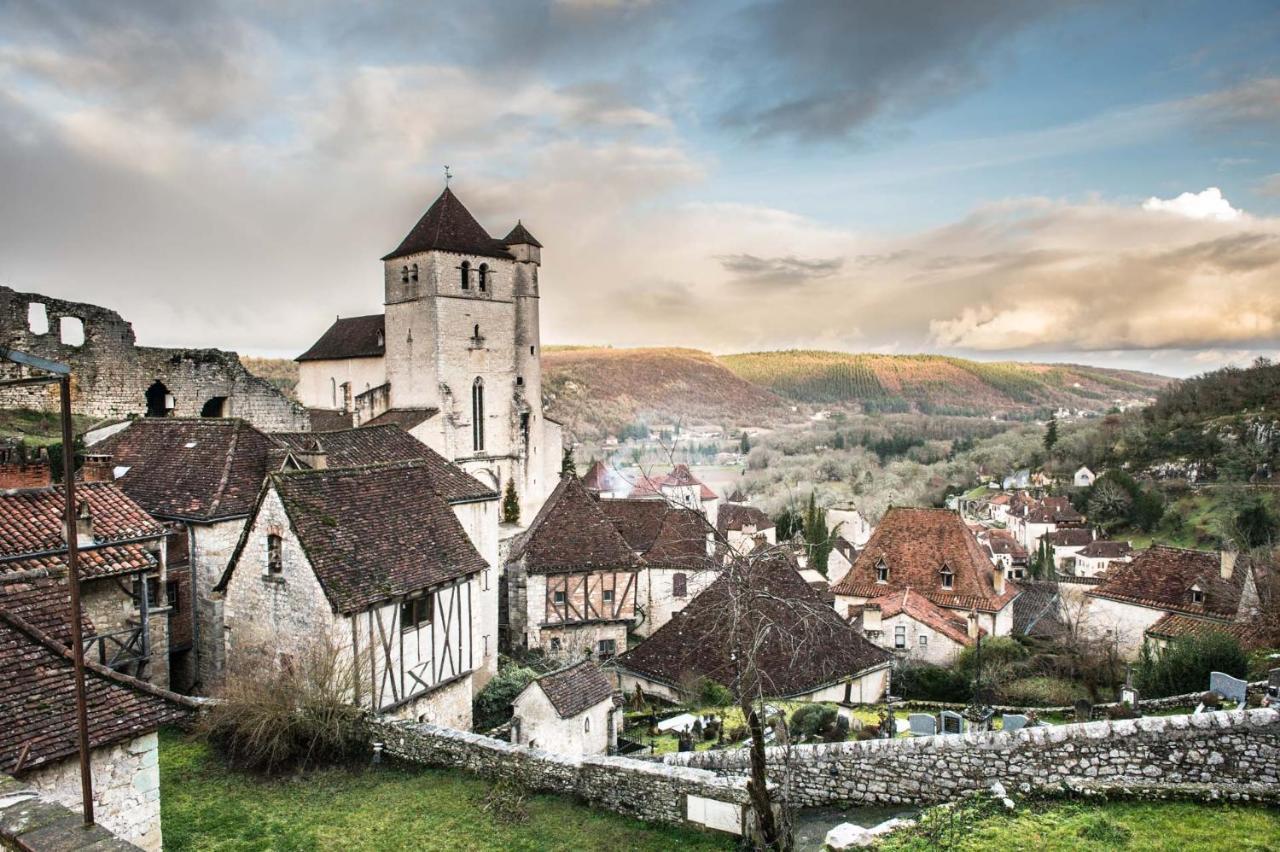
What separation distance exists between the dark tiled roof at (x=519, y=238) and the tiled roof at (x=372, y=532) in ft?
78.7

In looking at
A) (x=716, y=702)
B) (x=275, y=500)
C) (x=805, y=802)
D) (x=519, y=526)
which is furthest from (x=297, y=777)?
(x=519, y=526)

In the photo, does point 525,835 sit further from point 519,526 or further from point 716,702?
point 519,526

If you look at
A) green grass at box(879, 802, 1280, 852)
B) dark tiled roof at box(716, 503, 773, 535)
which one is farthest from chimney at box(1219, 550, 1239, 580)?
dark tiled roof at box(716, 503, 773, 535)

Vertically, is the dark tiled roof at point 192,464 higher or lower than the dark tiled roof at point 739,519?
higher

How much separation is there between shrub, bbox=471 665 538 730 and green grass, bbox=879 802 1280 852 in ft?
43.0

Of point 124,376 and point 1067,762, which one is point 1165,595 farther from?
point 124,376

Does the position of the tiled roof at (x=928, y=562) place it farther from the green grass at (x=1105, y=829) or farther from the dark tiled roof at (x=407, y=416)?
the green grass at (x=1105, y=829)

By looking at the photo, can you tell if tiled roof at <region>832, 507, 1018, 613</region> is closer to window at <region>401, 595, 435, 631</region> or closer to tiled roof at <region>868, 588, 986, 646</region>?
tiled roof at <region>868, 588, 986, 646</region>

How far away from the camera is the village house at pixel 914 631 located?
25.4m

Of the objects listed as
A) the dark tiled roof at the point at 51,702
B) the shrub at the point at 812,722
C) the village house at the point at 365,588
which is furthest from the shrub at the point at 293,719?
the shrub at the point at 812,722

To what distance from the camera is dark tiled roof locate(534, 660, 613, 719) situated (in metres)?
16.1

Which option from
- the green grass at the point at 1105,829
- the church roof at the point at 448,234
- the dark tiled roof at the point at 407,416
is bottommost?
the green grass at the point at 1105,829

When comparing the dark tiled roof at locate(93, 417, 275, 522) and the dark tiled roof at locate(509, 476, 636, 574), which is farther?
the dark tiled roof at locate(509, 476, 636, 574)

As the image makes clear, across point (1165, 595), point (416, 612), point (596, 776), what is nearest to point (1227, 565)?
point (1165, 595)
